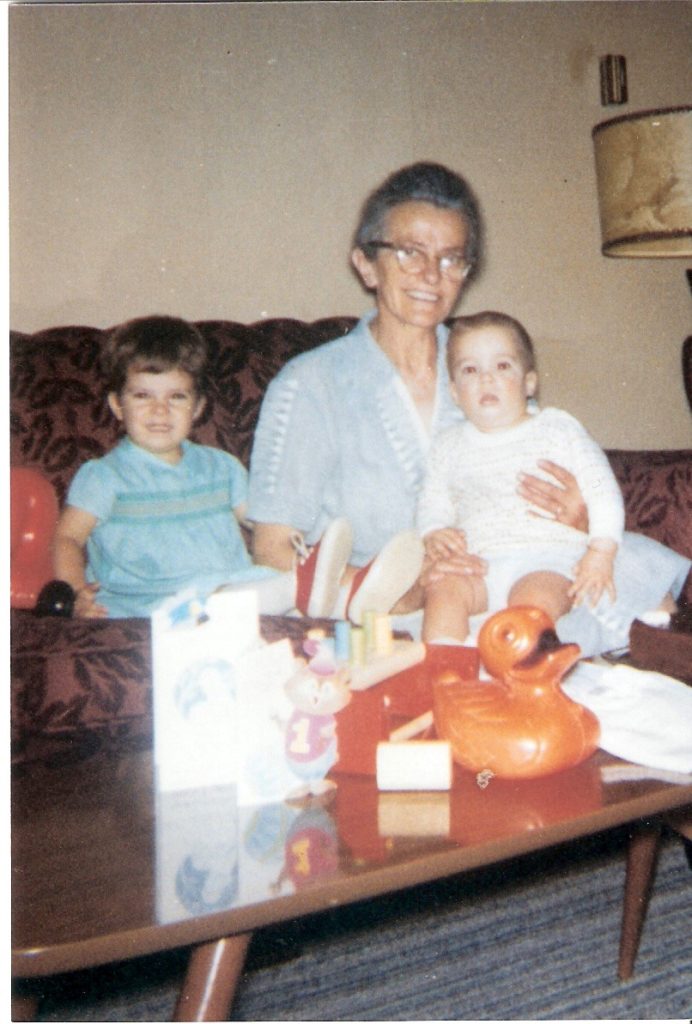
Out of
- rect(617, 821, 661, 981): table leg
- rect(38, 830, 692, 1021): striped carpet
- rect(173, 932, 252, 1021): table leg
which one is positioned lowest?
rect(38, 830, 692, 1021): striped carpet

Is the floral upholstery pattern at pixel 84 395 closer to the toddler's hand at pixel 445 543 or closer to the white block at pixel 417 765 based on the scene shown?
the toddler's hand at pixel 445 543

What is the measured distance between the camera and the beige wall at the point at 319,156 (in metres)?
1.21

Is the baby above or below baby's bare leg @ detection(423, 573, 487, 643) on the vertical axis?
above

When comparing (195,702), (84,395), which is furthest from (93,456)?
(195,702)

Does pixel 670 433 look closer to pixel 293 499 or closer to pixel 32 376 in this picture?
pixel 293 499

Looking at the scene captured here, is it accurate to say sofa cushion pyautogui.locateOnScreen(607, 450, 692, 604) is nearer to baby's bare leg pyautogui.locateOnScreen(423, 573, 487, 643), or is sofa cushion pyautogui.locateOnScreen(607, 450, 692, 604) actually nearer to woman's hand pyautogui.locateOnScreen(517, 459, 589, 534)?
woman's hand pyautogui.locateOnScreen(517, 459, 589, 534)

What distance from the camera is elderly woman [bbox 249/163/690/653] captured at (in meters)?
1.35

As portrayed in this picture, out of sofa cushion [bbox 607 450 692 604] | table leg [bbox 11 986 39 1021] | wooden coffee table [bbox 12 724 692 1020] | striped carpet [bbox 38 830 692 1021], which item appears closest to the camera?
wooden coffee table [bbox 12 724 692 1020]

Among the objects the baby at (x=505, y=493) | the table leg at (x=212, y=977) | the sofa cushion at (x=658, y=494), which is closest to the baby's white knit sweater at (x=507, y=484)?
the baby at (x=505, y=493)

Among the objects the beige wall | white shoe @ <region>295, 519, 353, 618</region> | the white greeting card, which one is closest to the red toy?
the beige wall

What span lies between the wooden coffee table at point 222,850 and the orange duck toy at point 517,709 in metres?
0.02

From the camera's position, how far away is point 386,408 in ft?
4.59

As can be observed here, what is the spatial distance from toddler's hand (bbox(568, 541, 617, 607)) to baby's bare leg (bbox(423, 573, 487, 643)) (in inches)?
5.0

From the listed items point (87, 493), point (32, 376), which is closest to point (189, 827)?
point (87, 493)
